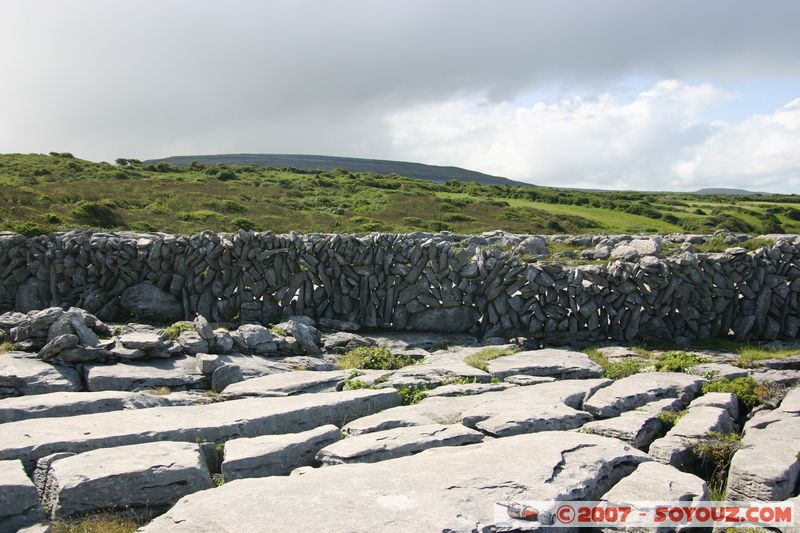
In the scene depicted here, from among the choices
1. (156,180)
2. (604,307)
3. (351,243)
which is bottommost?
(604,307)

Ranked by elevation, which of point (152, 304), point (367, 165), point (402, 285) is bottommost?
point (152, 304)

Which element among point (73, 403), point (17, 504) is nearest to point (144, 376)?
point (73, 403)

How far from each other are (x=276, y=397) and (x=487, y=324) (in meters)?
6.84

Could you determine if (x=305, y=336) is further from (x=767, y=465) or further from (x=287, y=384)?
(x=767, y=465)

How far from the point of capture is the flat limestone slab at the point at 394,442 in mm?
6547

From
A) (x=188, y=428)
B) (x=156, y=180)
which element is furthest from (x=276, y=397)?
(x=156, y=180)

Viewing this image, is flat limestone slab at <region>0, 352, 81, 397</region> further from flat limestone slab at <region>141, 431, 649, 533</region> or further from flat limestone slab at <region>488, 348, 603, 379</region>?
flat limestone slab at <region>488, 348, 603, 379</region>

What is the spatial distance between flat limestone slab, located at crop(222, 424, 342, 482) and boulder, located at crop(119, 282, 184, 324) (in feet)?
30.7

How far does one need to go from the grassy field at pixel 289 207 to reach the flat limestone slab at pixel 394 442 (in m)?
24.5

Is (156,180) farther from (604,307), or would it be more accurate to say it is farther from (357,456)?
(357,456)

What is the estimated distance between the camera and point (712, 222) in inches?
1719

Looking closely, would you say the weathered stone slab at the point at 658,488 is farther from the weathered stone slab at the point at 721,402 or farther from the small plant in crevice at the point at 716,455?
the weathered stone slab at the point at 721,402

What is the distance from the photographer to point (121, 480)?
578 centimetres

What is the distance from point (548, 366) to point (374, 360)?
2.94 metres
